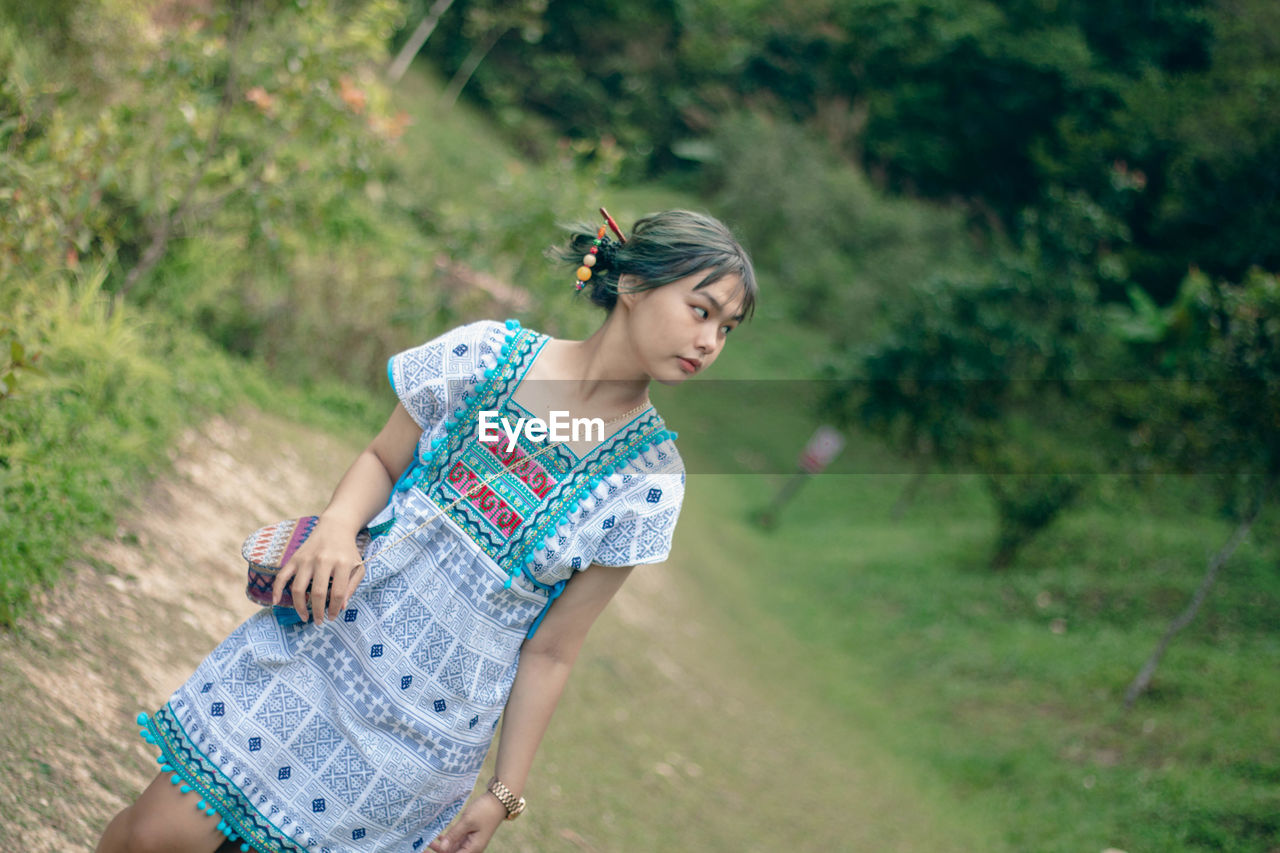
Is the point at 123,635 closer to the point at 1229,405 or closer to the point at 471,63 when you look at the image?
the point at 1229,405

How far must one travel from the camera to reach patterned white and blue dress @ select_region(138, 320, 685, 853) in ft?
5.22

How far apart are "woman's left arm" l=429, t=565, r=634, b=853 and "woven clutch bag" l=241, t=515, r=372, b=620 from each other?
33cm

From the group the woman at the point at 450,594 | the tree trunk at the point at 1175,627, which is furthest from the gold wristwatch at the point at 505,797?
the tree trunk at the point at 1175,627

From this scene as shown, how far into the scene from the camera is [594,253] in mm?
1767

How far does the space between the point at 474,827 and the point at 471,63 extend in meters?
21.8

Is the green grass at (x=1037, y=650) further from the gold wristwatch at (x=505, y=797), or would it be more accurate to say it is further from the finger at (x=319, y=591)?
the finger at (x=319, y=591)

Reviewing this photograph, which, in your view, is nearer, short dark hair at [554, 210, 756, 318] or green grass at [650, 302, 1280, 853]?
short dark hair at [554, 210, 756, 318]

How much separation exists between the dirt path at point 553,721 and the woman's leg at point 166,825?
2.46 ft

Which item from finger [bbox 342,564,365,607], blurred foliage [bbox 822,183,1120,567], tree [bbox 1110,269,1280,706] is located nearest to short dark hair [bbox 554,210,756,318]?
finger [bbox 342,564,365,607]

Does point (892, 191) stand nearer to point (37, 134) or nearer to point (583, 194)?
point (583, 194)

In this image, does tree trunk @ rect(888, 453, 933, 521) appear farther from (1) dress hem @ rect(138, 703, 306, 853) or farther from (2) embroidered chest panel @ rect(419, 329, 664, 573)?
(1) dress hem @ rect(138, 703, 306, 853)

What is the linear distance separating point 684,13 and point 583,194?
1883 centimetres

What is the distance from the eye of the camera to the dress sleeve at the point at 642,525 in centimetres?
165

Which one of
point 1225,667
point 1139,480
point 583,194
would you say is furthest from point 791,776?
point 1139,480
